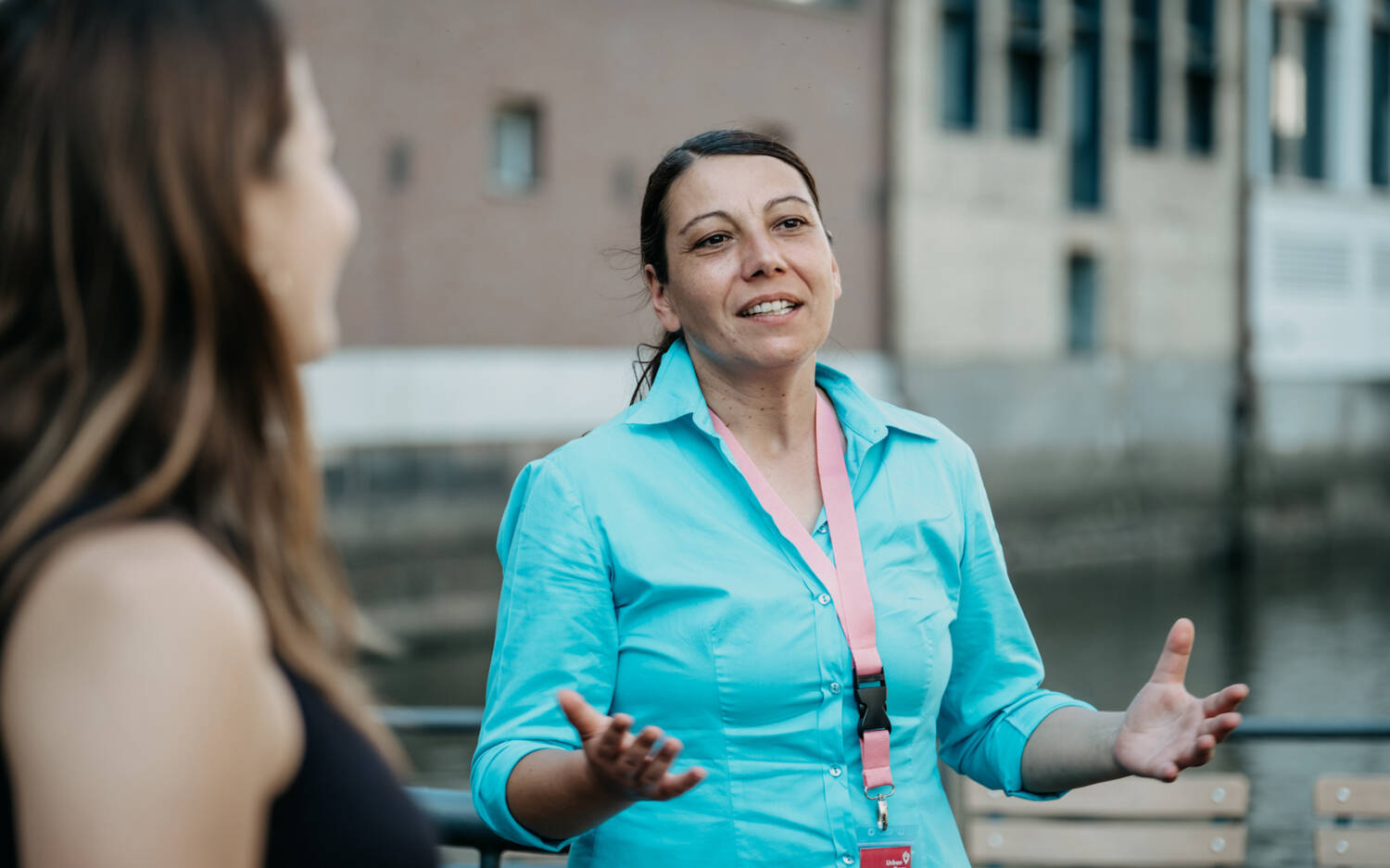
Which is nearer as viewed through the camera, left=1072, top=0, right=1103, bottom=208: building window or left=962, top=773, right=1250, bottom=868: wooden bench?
left=962, top=773, right=1250, bottom=868: wooden bench

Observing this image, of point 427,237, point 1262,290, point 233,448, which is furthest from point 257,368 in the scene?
point 1262,290

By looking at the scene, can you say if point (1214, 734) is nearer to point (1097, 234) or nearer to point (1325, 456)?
point (1097, 234)

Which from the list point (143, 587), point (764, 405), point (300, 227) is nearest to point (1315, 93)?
point (764, 405)

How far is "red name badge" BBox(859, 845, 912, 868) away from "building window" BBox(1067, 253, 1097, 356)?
2000 cm

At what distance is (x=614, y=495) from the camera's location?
6.37 ft

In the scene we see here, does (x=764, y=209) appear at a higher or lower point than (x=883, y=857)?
higher

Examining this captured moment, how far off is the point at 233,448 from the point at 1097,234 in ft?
68.8

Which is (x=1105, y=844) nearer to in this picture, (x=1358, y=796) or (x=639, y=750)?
(x=1358, y=796)

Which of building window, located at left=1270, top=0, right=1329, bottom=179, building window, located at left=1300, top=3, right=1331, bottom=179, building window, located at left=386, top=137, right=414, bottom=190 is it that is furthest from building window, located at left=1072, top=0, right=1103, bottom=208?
building window, located at left=386, top=137, right=414, bottom=190

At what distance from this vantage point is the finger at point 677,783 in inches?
58.2

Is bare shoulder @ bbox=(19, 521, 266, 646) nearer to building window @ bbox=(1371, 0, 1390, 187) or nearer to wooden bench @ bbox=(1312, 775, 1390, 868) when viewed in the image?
wooden bench @ bbox=(1312, 775, 1390, 868)

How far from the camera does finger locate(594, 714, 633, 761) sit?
148cm

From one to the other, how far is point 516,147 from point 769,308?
14.4 meters

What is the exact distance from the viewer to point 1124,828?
3107mm
